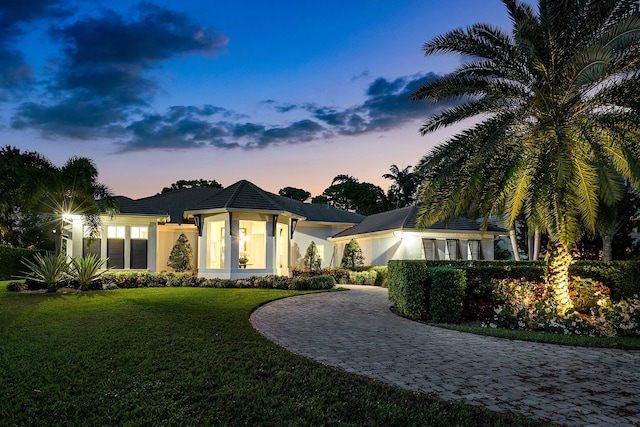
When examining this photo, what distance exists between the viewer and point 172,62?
629 inches

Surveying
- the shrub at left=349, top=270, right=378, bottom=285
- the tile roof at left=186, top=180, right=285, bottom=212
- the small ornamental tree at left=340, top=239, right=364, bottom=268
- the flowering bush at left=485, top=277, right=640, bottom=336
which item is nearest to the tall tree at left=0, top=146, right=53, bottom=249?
the tile roof at left=186, top=180, right=285, bottom=212

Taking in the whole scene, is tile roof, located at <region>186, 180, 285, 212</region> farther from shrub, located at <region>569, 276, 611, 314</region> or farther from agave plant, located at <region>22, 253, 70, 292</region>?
shrub, located at <region>569, 276, 611, 314</region>

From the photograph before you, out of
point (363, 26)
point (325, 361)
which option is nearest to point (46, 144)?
point (363, 26)

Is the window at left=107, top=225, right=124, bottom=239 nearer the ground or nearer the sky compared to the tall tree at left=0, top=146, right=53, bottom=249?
nearer the ground

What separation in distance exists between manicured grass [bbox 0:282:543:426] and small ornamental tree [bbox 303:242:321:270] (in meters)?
17.5

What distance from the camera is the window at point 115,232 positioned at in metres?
21.8

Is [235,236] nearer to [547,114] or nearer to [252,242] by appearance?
[252,242]

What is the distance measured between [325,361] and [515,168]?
6533mm

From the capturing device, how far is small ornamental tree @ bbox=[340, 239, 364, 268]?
24.9 meters

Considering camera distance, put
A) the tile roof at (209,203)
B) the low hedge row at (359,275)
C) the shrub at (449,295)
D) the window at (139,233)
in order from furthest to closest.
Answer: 1. the low hedge row at (359,275)
2. the window at (139,233)
3. the tile roof at (209,203)
4. the shrub at (449,295)

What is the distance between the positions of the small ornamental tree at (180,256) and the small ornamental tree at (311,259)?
733cm

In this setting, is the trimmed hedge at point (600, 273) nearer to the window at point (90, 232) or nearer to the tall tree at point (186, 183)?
the window at point (90, 232)

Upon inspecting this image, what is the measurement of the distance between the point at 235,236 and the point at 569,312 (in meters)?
14.6

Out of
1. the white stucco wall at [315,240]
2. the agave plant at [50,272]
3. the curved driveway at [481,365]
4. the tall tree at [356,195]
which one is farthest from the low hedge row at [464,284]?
the tall tree at [356,195]
